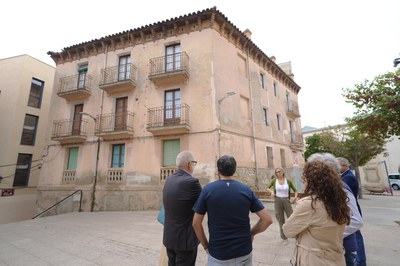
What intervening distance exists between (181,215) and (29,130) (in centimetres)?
1972

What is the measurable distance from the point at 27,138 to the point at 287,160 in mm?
21301

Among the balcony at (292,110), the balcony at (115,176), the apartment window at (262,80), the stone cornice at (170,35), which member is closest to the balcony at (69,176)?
the balcony at (115,176)

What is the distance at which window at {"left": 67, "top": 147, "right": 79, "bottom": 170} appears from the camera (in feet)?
41.8

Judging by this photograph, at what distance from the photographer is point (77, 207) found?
37.7 ft

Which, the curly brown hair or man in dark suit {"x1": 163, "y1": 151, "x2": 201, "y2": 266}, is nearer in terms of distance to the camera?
the curly brown hair

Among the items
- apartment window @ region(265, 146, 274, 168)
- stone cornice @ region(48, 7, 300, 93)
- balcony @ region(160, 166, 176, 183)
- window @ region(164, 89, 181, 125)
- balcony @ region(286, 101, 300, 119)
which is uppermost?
stone cornice @ region(48, 7, 300, 93)

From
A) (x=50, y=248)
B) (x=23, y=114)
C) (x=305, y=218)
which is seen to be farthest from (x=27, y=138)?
(x=305, y=218)

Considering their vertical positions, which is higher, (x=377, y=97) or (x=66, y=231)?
(x=377, y=97)

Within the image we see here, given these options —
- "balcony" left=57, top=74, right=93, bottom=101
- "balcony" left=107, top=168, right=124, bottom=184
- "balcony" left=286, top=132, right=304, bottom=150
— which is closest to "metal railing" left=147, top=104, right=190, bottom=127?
"balcony" left=107, top=168, right=124, bottom=184

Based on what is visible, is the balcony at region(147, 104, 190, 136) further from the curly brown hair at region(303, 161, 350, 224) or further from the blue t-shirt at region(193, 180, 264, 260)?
the curly brown hair at region(303, 161, 350, 224)

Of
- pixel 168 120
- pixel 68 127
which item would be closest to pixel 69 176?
pixel 68 127

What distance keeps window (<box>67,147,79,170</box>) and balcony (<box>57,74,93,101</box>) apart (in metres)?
3.51

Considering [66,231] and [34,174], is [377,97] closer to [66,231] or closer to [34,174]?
[66,231]

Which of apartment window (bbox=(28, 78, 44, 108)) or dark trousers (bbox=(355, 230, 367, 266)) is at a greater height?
apartment window (bbox=(28, 78, 44, 108))
